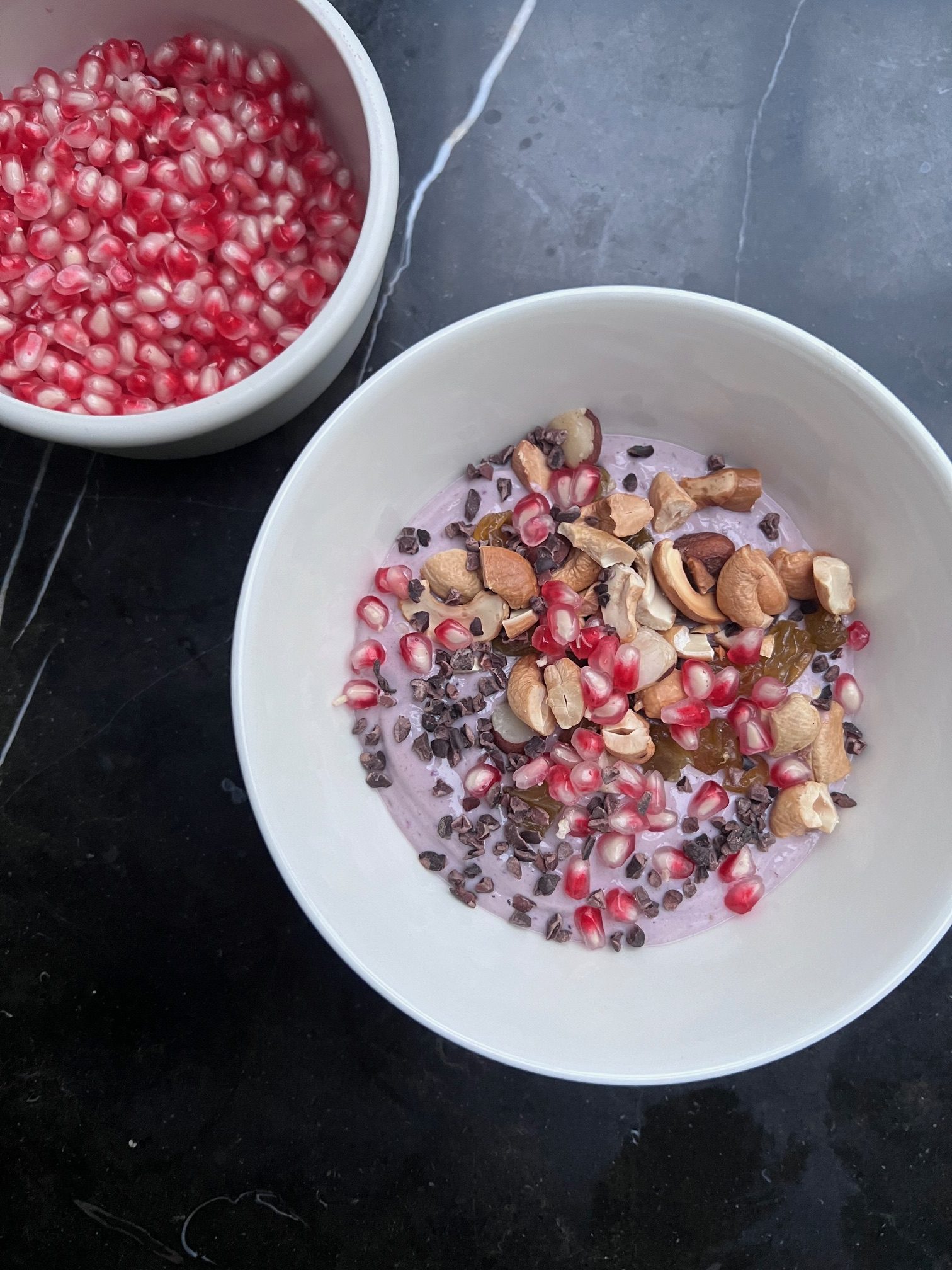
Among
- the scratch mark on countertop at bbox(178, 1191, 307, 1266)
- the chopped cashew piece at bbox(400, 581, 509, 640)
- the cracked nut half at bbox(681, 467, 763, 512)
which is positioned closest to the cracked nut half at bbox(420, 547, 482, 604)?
the chopped cashew piece at bbox(400, 581, 509, 640)

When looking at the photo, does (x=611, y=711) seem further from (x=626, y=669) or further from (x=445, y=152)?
(x=445, y=152)

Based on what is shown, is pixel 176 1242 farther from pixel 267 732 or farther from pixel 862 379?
pixel 862 379

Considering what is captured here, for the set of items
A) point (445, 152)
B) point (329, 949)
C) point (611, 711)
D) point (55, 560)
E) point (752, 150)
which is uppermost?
point (752, 150)

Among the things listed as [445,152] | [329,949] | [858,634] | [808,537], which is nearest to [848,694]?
[858,634]

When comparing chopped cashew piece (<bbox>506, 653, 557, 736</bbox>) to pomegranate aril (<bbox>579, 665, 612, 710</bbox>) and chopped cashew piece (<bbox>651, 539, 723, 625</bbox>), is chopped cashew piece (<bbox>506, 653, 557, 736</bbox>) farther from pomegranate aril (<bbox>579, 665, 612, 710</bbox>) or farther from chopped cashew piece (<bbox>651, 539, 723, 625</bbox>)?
chopped cashew piece (<bbox>651, 539, 723, 625</bbox>)

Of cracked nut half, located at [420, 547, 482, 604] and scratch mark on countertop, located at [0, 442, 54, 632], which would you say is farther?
scratch mark on countertop, located at [0, 442, 54, 632]

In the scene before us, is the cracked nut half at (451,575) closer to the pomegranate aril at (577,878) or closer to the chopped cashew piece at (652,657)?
the chopped cashew piece at (652,657)

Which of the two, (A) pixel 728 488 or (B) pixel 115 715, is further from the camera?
(B) pixel 115 715
